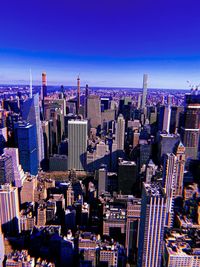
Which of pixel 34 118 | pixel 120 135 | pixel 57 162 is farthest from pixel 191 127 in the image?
pixel 34 118

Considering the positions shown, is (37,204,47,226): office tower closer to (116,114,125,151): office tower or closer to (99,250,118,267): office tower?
(99,250,118,267): office tower

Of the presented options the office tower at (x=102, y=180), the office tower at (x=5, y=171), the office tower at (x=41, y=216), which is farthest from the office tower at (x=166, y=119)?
the office tower at (x=41, y=216)

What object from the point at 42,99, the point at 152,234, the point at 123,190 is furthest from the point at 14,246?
the point at 42,99

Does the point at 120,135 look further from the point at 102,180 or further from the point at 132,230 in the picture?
the point at 132,230

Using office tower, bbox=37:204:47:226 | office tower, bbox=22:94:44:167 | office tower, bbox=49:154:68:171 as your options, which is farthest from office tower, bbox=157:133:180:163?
office tower, bbox=37:204:47:226

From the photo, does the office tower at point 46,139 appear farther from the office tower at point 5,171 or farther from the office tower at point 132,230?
the office tower at point 132,230

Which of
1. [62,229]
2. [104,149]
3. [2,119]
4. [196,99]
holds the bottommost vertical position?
[62,229]

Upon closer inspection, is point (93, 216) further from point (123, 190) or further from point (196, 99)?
point (196, 99)
